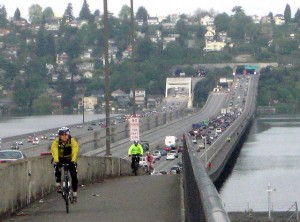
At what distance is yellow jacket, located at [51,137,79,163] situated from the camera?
55.7 ft

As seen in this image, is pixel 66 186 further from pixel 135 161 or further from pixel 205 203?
pixel 135 161

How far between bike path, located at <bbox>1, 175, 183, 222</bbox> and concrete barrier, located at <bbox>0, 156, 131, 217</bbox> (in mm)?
141

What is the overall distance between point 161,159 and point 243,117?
67034 mm

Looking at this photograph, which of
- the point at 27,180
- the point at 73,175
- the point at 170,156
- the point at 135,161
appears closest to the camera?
the point at 73,175

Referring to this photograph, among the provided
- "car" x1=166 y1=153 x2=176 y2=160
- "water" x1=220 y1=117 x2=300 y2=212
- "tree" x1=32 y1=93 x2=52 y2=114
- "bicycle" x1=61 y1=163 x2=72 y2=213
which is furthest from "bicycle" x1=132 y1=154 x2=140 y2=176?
"tree" x1=32 y1=93 x2=52 y2=114

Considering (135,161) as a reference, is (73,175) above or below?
above

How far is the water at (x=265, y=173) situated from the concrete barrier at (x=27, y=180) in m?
15.2

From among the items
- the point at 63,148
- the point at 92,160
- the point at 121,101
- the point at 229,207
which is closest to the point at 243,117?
the point at 121,101

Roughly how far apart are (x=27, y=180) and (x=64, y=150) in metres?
2.14

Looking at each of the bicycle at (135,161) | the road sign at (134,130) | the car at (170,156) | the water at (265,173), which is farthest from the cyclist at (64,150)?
the car at (170,156)

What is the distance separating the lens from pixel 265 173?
271ft

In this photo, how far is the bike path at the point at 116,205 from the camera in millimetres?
17000

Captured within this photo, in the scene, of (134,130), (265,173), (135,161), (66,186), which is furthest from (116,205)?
(265,173)

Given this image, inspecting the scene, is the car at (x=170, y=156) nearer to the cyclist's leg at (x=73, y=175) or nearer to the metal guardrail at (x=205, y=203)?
the cyclist's leg at (x=73, y=175)
